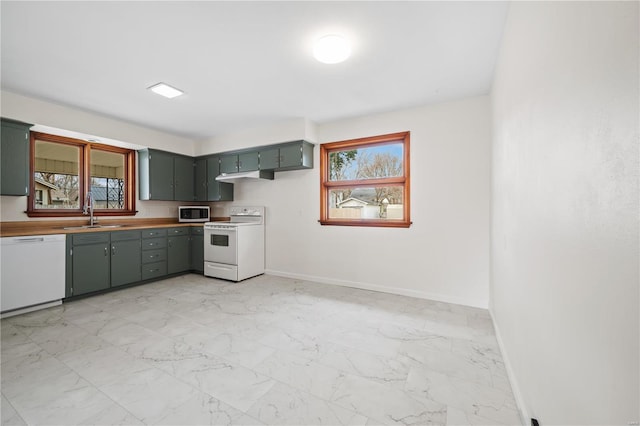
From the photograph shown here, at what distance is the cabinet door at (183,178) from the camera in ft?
16.7

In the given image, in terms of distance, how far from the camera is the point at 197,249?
4.97 m

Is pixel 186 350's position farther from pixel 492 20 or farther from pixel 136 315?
pixel 492 20

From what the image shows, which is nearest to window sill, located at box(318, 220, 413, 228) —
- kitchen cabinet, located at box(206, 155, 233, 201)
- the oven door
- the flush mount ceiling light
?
the oven door

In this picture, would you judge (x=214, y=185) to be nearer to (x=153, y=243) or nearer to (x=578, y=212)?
(x=153, y=243)

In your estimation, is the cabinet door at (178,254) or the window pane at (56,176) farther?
the cabinet door at (178,254)

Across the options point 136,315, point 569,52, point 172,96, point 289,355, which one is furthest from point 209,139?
point 569,52

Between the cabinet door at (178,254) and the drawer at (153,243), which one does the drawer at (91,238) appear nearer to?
the drawer at (153,243)

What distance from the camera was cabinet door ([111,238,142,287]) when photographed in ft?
12.7

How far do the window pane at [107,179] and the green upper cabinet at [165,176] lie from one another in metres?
0.29

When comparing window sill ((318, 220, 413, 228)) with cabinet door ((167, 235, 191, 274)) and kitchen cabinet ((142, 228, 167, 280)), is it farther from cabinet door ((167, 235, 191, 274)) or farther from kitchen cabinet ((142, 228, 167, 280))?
kitchen cabinet ((142, 228, 167, 280))

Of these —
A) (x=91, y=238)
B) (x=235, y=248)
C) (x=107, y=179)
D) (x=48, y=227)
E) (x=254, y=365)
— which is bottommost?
(x=254, y=365)

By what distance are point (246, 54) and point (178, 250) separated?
366 cm

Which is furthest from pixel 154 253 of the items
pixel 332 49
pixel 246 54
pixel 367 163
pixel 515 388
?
pixel 515 388

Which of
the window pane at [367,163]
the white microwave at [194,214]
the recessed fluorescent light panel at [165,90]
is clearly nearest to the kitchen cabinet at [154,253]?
the white microwave at [194,214]
